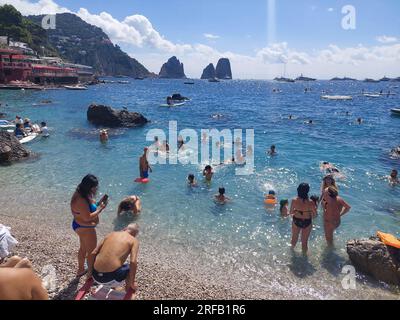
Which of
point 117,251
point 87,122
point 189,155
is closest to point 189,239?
point 117,251

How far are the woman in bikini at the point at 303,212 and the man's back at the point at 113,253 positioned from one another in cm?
461

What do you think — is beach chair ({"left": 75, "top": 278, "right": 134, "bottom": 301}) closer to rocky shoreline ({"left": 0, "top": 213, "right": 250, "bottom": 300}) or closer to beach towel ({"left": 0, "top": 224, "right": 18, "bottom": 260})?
rocky shoreline ({"left": 0, "top": 213, "right": 250, "bottom": 300})

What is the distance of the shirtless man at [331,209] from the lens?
9016mm

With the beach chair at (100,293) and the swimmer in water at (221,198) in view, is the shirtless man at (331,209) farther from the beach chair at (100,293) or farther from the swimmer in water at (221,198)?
the beach chair at (100,293)

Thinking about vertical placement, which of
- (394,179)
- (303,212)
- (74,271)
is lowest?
(74,271)

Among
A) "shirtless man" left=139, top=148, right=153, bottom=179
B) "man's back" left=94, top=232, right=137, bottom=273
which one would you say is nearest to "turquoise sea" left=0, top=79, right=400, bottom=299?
"shirtless man" left=139, top=148, right=153, bottom=179

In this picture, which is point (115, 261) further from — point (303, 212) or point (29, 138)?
point (29, 138)

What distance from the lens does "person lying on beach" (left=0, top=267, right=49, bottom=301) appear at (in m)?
4.26

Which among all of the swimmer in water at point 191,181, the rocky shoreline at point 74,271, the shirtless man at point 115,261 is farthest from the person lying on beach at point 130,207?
the shirtless man at point 115,261

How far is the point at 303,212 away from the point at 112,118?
Result: 83.0 ft

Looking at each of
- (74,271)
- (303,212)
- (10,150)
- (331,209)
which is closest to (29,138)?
(10,150)

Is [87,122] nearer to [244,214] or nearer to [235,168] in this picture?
[235,168]

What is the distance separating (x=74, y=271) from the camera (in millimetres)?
7492
